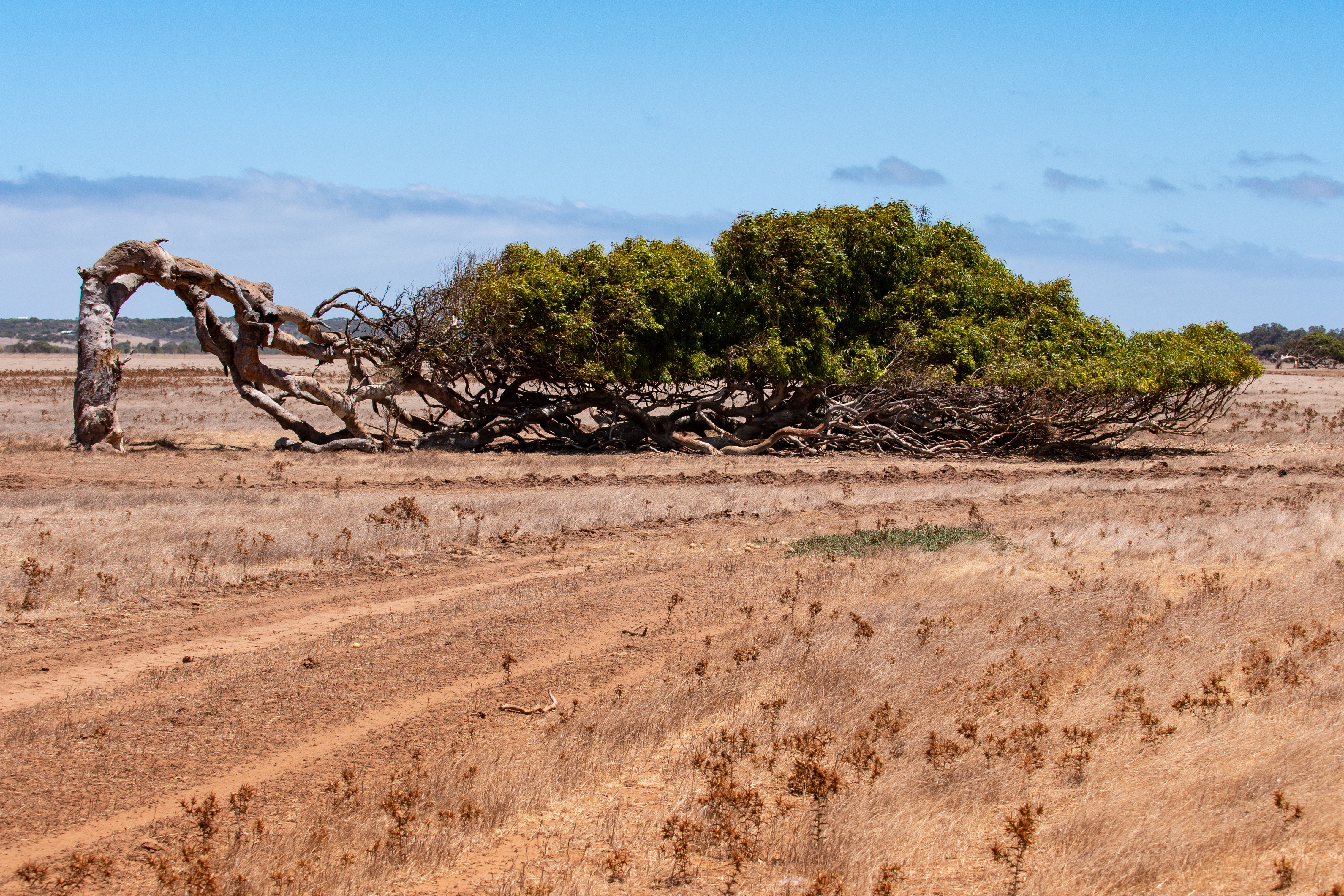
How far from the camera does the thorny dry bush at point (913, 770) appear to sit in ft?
17.0

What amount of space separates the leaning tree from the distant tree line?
57.7 metres

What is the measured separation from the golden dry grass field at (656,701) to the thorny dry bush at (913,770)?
3cm

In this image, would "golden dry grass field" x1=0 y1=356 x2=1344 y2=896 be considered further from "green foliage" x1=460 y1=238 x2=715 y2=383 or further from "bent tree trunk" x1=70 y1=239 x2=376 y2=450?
"green foliage" x1=460 y1=238 x2=715 y2=383

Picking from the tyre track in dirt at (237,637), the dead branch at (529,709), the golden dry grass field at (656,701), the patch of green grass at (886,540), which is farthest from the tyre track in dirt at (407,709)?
the patch of green grass at (886,540)

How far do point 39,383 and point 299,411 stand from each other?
67.0 feet

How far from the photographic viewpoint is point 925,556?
12.2m

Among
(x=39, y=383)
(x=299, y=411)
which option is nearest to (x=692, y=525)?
(x=299, y=411)

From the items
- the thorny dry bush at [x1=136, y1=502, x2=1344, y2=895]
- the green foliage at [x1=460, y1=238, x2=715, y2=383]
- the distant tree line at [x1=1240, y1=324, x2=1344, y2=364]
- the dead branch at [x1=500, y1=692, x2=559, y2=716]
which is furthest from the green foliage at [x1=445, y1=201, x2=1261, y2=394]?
the distant tree line at [x1=1240, y1=324, x2=1344, y2=364]

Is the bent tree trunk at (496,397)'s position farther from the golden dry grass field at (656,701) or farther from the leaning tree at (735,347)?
the golden dry grass field at (656,701)

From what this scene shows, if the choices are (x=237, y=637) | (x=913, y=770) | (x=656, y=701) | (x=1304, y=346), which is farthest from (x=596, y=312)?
(x=1304, y=346)

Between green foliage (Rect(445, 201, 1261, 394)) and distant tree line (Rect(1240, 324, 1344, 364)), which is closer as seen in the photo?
green foliage (Rect(445, 201, 1261, 394))

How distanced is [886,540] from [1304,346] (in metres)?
101

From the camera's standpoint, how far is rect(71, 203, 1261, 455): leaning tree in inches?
949

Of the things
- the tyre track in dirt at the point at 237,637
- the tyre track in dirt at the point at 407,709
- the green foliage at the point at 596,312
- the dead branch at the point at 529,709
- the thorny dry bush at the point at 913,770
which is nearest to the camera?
the thorny dry bush at the point at 913,770
